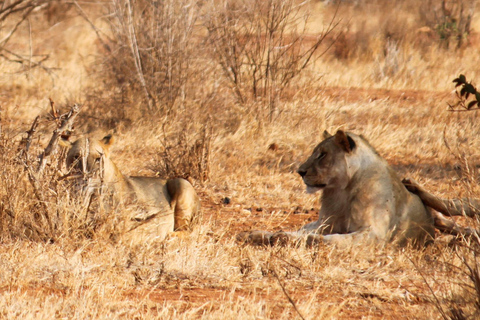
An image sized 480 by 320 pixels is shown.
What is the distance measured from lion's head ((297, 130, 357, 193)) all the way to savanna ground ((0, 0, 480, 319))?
737 millimetres

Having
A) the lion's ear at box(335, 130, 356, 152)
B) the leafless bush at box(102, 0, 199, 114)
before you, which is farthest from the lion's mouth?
the leafless bush at box(102, 0, 199, 114)

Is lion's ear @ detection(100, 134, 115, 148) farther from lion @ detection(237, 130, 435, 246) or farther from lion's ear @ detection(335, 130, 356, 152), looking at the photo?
lion's ear @ detection(335, 130, 356, 152)

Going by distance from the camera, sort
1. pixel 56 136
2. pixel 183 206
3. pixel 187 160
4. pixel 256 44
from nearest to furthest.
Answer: pixel 56 136, pixel 183 206, pixel 187 160, pixel 256 44

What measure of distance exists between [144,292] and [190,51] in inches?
263

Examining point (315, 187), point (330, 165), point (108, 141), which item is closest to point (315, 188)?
point (315, 187)

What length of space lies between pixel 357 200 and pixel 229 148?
159 inches

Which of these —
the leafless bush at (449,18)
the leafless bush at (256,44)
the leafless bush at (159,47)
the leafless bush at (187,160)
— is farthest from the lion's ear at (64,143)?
the leafless bush at (449,18)

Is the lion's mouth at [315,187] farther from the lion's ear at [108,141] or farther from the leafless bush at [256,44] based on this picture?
the leafless bush at [256,44]

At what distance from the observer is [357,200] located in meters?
5.78

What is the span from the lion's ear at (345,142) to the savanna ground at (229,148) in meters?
0.89

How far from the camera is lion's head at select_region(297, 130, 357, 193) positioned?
19.2 feet

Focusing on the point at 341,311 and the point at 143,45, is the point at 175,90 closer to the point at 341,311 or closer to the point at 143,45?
the point at 143,45

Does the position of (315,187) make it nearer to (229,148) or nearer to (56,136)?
(56,136)

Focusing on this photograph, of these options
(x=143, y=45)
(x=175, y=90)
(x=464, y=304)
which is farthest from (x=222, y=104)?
(x=464, y=304)
